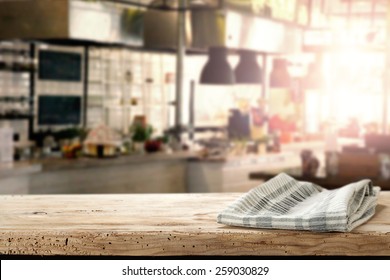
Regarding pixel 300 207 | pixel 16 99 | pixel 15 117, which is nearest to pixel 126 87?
pixel 16 99

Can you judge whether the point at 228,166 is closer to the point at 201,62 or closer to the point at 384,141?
the point at 384,141

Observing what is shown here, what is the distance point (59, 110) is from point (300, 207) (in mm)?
7244

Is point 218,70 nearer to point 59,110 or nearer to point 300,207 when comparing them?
point 59,110

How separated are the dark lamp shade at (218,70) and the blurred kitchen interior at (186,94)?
0.01 m

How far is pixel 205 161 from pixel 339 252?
659cm

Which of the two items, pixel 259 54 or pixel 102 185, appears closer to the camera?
pixel 102 185

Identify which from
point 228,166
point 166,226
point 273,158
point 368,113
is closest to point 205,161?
point 228,166

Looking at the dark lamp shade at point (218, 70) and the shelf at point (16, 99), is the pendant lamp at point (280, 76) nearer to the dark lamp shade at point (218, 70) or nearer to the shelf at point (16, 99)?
the dark lamp shade at point (218, 70)

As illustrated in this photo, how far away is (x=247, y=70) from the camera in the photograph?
951 cm

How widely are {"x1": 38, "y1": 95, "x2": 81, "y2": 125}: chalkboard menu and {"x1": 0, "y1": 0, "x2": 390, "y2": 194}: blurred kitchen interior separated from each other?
2cm

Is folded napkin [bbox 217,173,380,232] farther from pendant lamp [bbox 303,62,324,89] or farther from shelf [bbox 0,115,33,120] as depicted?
pendant lamp [bbox 303,62,324,89]

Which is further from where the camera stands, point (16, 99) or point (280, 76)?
point (280, 76)

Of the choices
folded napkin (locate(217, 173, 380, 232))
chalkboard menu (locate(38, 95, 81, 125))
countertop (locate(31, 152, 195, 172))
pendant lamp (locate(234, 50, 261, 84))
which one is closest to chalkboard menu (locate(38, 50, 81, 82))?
chalkboard menu (locate(38, 95, 81, 125))
